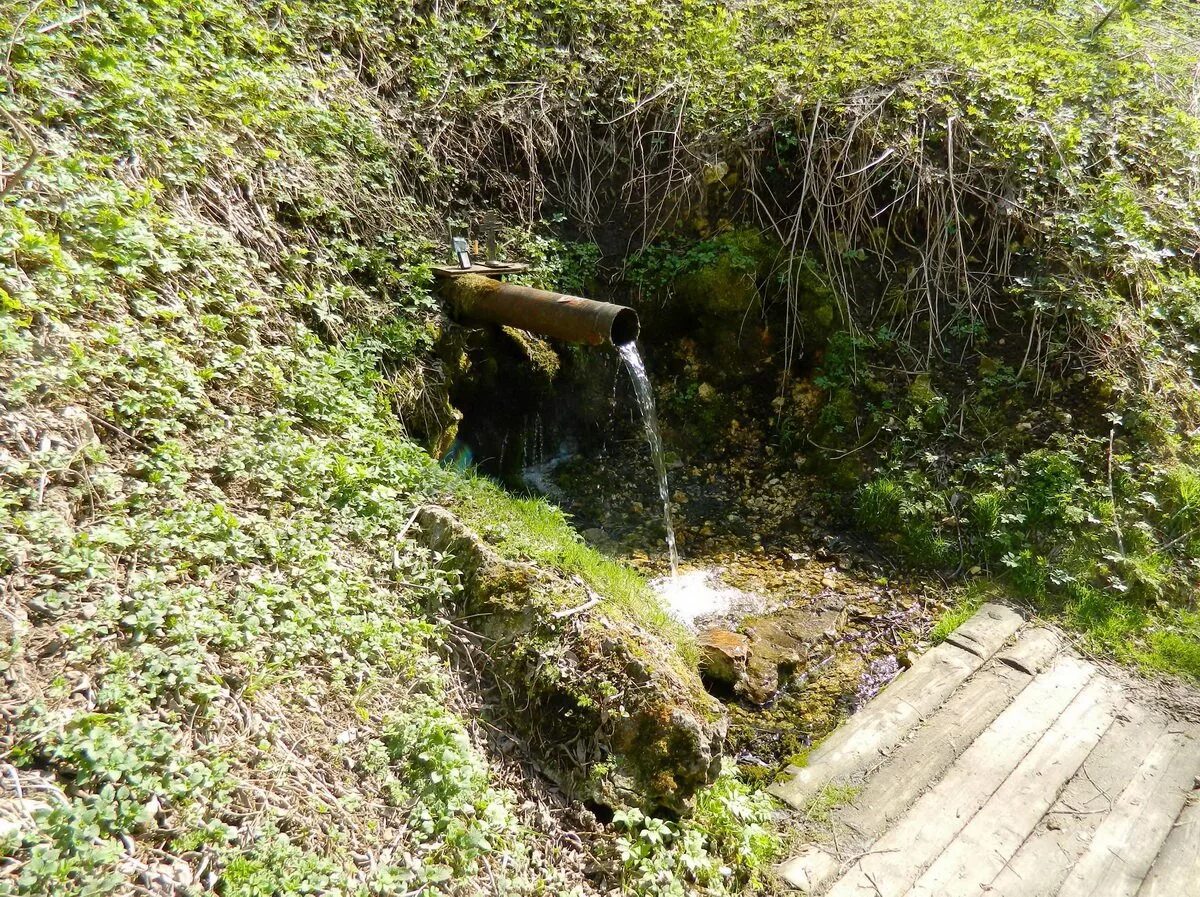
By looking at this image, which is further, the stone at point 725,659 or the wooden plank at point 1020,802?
the stone at point 725,659

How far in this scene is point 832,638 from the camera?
4.16 m

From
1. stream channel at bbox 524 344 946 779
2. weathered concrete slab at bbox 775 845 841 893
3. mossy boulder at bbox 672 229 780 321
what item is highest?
mossy boulder at bbox 672 229 780 321

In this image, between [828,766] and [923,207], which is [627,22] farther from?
[828,766]

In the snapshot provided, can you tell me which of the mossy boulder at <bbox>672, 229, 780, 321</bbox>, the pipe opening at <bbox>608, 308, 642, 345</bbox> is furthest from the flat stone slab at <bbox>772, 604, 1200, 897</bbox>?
the mossy boulder at <bbox>672, 229, 780, 321</bbox>

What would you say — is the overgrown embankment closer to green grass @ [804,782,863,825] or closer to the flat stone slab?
green grass @ [804,782,863,825]

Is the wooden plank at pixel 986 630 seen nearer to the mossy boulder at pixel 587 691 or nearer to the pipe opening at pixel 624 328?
the mossy boulder at pixel 587 691

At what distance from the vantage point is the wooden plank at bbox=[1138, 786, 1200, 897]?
2707mm

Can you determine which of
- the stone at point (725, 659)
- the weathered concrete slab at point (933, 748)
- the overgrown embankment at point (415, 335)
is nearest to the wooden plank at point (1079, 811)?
the weathered concrete slab at point (933, 748)

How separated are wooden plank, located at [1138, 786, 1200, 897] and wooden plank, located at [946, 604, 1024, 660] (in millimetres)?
1027

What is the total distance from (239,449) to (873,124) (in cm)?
480

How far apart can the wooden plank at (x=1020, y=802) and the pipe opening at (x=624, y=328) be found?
287cm

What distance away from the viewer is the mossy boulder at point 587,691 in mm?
2738

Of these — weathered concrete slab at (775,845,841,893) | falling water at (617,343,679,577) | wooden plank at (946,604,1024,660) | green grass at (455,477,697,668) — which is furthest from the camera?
falling water at (617,343,679,577)

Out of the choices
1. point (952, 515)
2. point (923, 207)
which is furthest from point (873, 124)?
point (952, 515)
